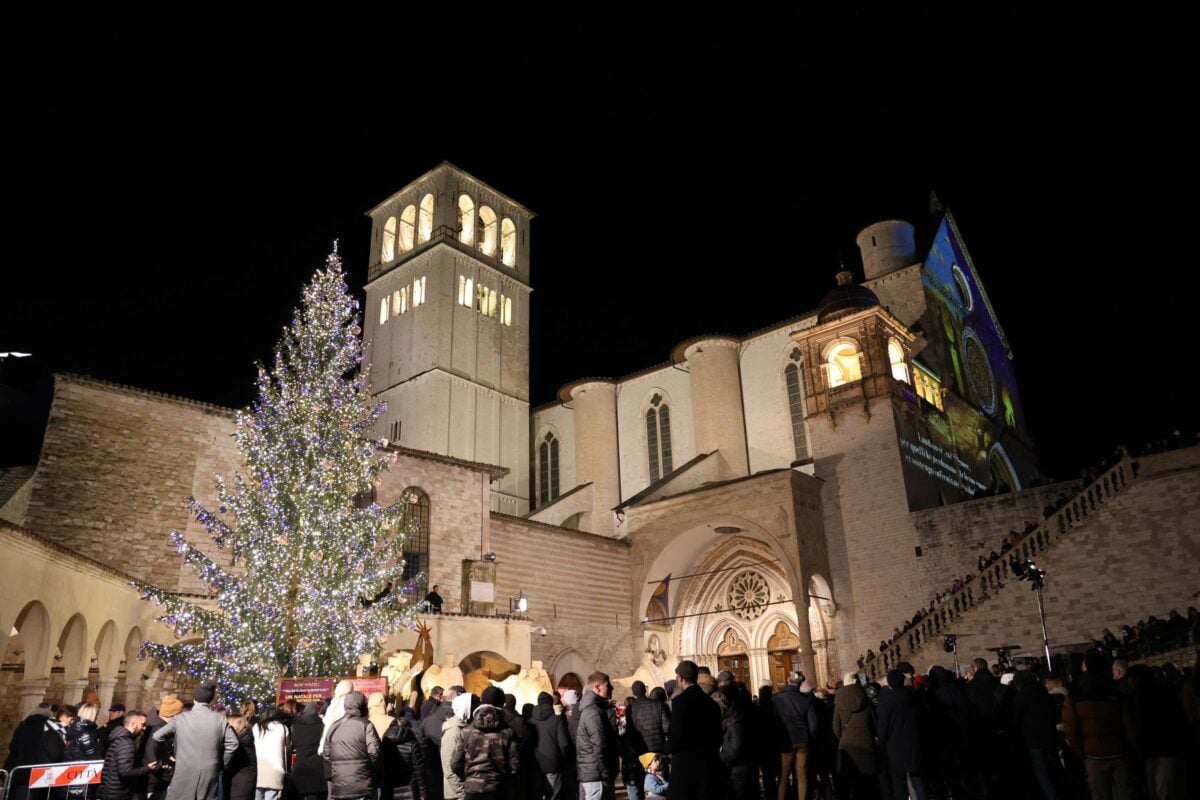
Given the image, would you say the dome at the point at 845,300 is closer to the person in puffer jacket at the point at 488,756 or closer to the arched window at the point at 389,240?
the person in puffer jacket at the point at 488,756

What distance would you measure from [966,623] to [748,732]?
14686 millimetres

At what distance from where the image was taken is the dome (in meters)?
25.3

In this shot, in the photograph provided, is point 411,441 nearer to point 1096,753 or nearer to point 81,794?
point 81,794

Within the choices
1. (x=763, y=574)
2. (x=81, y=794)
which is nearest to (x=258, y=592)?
(x=81, y=794)

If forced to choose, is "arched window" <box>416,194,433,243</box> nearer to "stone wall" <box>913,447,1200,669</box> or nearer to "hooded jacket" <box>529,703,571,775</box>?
"stone wall" <box>913,447,1200,669</box>

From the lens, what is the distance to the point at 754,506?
939 inches

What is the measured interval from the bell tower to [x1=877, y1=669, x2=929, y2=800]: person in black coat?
89.3 feet

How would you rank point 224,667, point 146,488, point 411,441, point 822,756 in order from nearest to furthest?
point 822,756 → point 224,667 → point 146,488 → point 411,441

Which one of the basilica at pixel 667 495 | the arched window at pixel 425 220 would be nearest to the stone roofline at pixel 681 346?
the basilica at pixel 667 495

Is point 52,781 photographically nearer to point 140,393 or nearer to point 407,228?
point 140,393

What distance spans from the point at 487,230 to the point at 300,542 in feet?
94.6

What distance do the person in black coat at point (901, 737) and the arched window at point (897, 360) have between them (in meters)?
19.1

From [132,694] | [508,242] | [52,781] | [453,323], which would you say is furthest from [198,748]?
[508,242]

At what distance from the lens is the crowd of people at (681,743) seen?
18.9 feet
